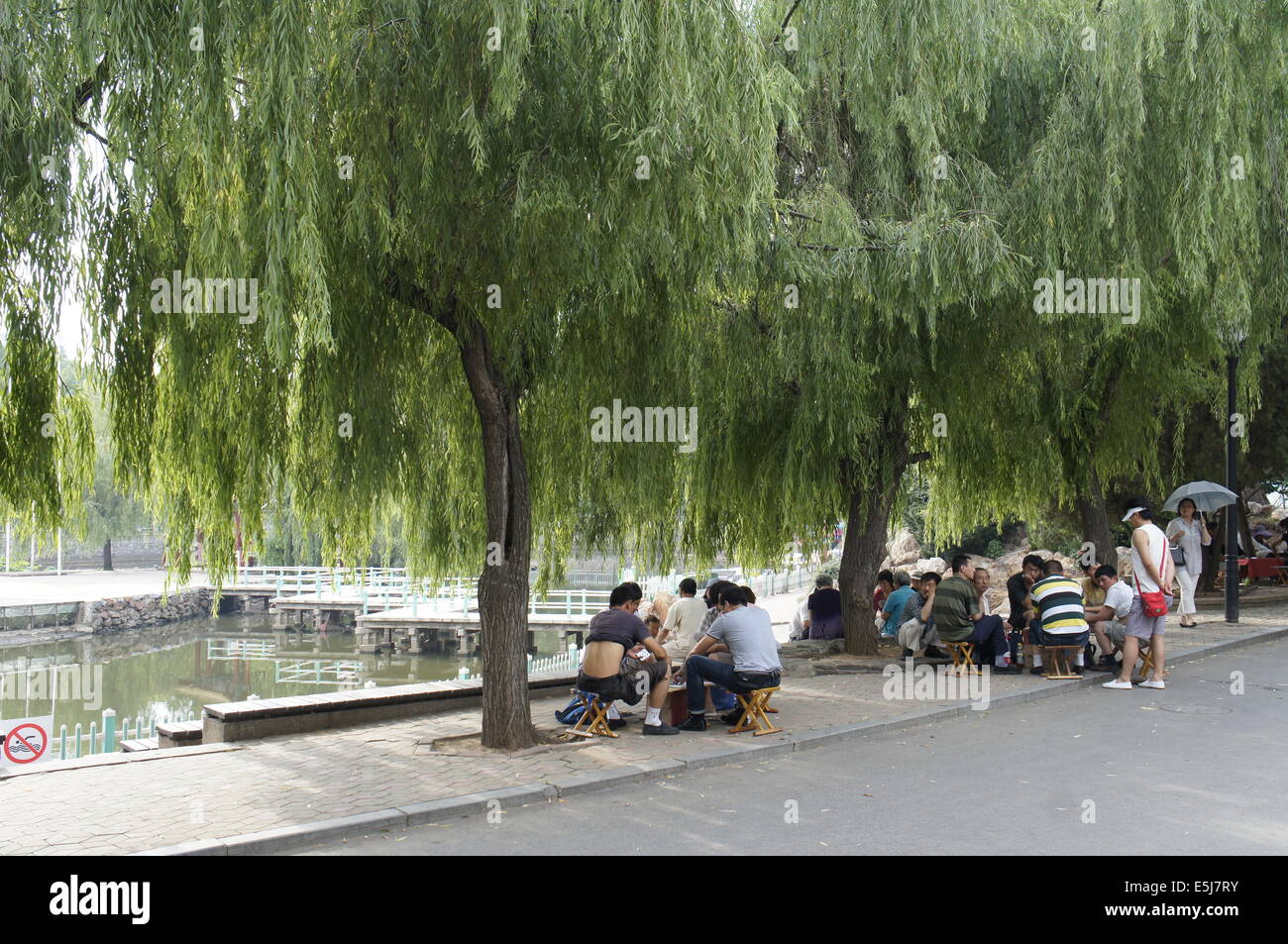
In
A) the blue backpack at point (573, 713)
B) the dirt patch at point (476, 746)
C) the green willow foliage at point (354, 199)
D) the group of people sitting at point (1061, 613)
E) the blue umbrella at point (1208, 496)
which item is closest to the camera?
the green willow foliage at point (354, 199)

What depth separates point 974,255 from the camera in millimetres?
10352

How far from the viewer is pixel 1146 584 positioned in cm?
1123

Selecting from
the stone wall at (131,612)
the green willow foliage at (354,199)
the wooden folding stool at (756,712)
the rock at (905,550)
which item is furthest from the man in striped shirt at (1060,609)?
the stone wall at (131,612)

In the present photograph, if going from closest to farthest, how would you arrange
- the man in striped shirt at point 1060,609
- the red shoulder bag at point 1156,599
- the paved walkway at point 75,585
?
the red shoulder bag at point 1156,599
the man in striped shirt at point 1060,609
the paved walkway at point 75,585

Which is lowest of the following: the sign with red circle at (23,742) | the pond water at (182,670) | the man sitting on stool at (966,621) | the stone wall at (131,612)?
the pond water at (182,670)

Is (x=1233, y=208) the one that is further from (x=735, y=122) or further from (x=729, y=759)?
(x=729, y=759)

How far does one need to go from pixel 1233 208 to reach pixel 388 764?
1088 centimetres

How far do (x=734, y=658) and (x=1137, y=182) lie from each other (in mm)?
7335

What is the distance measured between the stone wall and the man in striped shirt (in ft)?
121

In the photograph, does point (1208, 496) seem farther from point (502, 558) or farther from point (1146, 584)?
point (502, 558)

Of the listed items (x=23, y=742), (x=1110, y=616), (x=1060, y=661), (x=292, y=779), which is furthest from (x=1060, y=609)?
(x=23, y=742)

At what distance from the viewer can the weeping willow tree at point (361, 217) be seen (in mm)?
6500

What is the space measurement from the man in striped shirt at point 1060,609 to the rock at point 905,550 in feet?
89.9

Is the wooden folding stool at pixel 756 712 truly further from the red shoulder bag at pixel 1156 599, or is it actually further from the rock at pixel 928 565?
the rock at pixel 928 565
